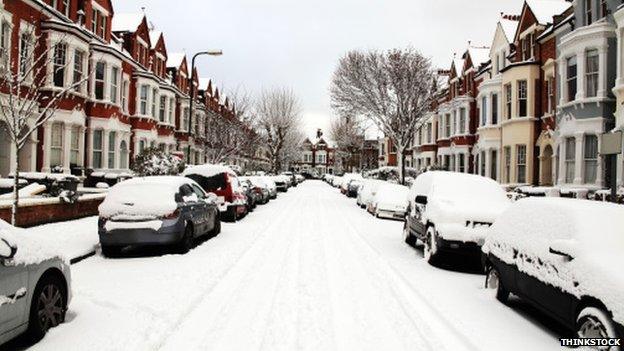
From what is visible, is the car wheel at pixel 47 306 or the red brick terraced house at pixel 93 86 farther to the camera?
the red brick terraced house at pixel 93 86

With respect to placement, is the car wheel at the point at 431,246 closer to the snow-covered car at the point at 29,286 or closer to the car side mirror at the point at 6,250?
the snow-covered car at the point at 29,286

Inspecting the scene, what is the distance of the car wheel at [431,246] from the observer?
9883mm

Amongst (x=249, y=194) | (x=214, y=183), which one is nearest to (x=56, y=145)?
(x=249, y=194)

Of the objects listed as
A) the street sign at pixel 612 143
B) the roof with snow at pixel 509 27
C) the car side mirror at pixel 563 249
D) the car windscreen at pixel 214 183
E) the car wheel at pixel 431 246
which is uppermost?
the roof with snow at pixel 509 27

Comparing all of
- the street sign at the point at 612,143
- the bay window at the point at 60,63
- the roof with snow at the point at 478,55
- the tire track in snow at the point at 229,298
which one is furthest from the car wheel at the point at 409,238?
the roof with snow at the point at 478,55

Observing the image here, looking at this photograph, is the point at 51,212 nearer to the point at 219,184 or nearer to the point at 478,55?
the point at 219,184

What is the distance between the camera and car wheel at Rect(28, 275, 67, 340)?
5.09 m

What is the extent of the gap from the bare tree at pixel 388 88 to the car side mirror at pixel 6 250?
28.3 metres

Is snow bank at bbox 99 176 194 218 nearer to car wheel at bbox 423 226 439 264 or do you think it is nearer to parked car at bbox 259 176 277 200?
car wheel at bbox 423 226 439 264

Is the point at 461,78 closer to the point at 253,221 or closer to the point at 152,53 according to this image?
the point at 152,53

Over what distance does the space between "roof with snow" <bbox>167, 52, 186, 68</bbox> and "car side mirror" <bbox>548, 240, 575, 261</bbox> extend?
140 ft

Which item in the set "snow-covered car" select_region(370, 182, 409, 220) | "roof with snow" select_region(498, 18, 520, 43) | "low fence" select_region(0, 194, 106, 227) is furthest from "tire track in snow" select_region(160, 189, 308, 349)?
"roof with snow" select_region(498, 18, 520, 43)

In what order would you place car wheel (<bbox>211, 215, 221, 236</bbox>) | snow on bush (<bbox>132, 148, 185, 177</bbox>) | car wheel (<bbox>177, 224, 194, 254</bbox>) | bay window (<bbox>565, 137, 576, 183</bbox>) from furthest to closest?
snow on bush (<bbox>132, 148, 185, 177</bbox>)
bay window (<bbox>565, 137, 576, 183</bbox>)
car wheel (<bbox>211, 215, 221, 236</bbox>)
car wheel (<bbox>177, 224, 194, 254</bbox>)

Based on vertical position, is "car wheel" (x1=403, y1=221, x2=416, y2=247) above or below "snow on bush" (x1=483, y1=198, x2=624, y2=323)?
below
